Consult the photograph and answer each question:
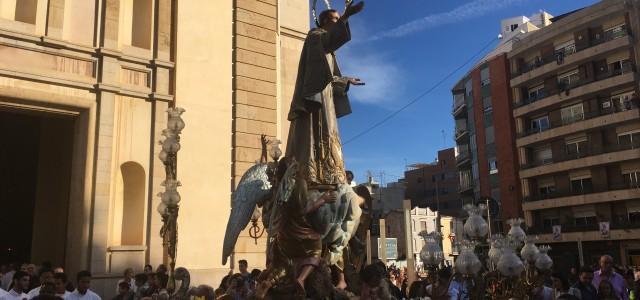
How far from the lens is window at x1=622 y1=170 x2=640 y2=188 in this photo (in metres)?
35.4

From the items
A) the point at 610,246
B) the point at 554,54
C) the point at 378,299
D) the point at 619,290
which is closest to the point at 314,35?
the point at 378,299

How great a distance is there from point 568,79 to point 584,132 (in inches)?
168

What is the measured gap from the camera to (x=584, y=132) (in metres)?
38.7

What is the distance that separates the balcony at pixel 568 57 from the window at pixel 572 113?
2.95 meters

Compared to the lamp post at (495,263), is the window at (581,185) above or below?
above

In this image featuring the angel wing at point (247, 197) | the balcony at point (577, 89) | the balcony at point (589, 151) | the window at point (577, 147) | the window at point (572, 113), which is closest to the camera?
the angel wing at point (247, 197)

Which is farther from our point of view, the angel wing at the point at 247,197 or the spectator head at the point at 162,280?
the spectator head at the point at 162,280

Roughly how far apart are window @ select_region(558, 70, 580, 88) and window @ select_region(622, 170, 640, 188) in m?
7.34

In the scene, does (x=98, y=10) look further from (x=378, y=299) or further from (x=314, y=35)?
(x=378, y=299)

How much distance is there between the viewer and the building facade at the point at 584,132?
1423 inches

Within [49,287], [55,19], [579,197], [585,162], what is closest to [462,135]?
[585,162]

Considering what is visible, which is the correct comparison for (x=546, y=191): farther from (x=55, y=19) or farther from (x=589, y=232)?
(x=55, y=19)

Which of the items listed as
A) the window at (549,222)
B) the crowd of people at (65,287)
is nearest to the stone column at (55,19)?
the crowd of people at (65,287)

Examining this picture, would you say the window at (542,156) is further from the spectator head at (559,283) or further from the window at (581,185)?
the spectator head at (559,283)
